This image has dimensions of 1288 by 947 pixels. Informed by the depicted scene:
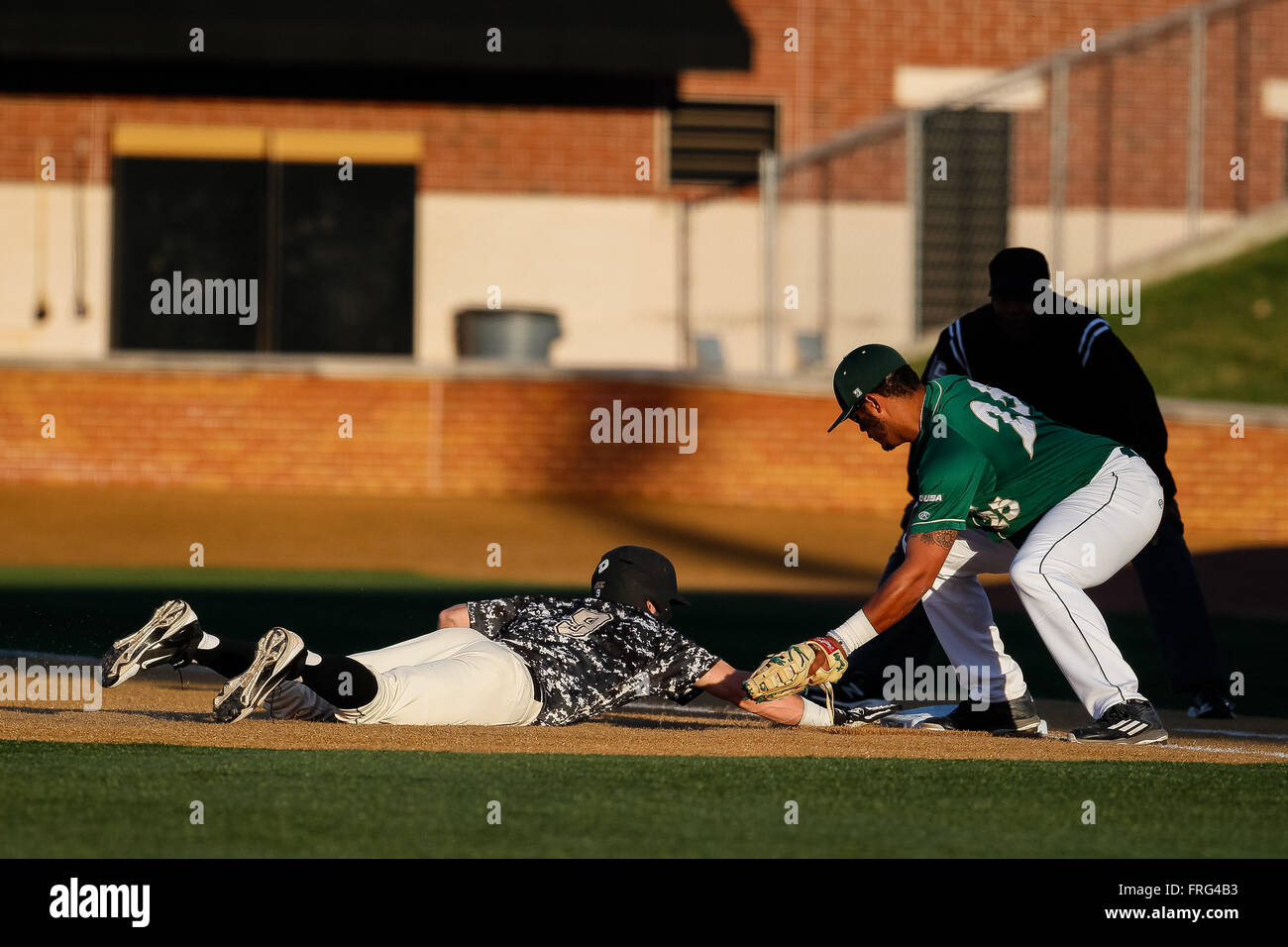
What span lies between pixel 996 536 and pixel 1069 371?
1177mm

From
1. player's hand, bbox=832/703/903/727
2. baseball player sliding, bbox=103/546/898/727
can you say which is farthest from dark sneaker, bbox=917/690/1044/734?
baseball player sliding, bbox=103/546/898/727

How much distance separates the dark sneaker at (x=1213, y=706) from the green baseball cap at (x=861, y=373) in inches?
111

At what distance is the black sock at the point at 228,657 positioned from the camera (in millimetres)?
6755

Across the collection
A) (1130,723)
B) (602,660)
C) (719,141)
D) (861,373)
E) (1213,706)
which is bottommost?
(1213,706)

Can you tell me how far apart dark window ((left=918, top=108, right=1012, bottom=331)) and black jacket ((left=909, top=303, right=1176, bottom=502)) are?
44.2 feet

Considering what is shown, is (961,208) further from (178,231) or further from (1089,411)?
(1089,411)

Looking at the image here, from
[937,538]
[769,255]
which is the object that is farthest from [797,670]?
[769,255]

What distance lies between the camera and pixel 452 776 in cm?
625

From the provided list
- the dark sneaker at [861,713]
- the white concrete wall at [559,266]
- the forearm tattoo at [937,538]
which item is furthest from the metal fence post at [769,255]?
the forearm tattoo at [937,538]

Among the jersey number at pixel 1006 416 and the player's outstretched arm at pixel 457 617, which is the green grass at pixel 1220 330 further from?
the player's outstretched arm at pixel 457 617

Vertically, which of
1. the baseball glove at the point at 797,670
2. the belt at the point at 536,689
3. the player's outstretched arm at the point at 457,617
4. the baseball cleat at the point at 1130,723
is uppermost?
the player's outstretched arm at the point at 457,617

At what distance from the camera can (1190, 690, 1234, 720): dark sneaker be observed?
8828 mm

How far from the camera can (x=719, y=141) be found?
24.7m
